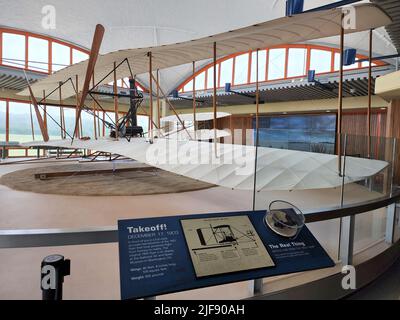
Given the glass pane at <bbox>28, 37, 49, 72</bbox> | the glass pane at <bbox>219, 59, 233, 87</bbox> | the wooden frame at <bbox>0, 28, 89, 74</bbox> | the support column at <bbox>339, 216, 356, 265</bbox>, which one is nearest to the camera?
the support column at <bbox>339, 216, 356, 265</bbox>

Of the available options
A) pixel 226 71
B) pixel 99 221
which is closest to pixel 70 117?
pixel 226 71

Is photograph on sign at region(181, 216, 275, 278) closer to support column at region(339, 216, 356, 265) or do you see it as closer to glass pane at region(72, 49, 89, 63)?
support column at region(339, 216, 356, 265)

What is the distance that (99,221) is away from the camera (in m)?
3.82

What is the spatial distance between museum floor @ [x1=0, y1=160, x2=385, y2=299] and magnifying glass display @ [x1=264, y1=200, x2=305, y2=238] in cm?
35

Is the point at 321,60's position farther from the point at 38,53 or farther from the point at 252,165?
the point at 38,53

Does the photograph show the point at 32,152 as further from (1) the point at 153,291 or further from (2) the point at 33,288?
(1) the point at 153,291

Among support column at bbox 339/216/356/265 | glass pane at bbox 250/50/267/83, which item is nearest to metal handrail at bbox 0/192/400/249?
support column at bbox 339/216/356/265

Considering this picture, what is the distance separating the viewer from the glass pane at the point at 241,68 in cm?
1891

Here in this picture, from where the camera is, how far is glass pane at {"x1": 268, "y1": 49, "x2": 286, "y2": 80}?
1702cm

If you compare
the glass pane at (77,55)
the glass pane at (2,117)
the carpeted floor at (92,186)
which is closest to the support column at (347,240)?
the carpeted floor at (92,186)

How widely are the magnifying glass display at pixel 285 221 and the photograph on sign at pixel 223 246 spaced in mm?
148

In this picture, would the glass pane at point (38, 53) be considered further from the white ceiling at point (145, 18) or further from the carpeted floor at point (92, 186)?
the carpeted floor at point (92, 186)
